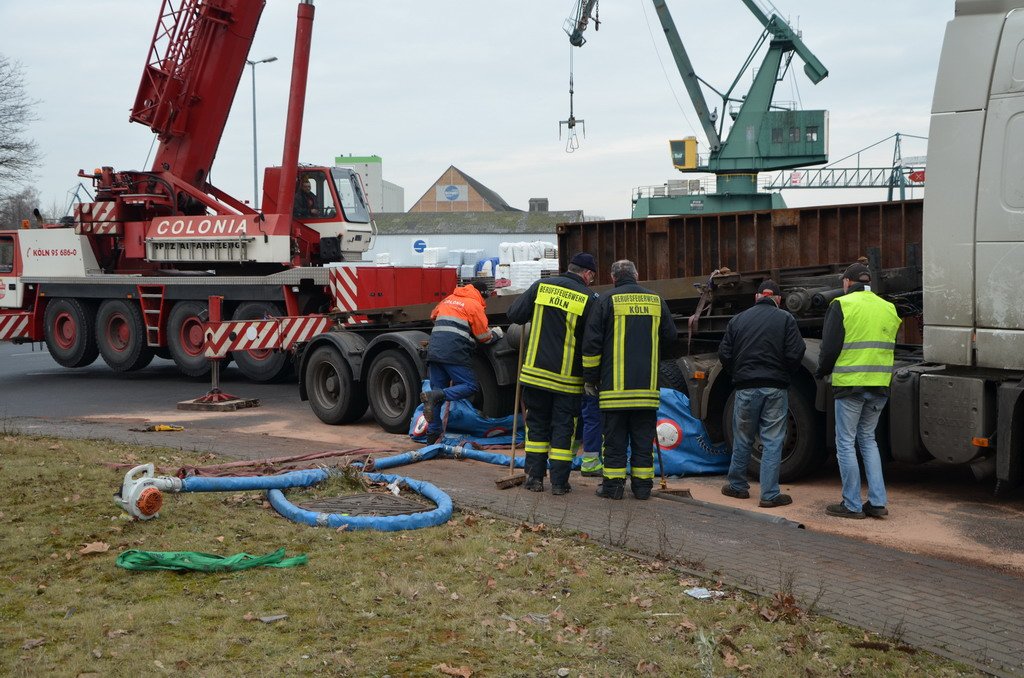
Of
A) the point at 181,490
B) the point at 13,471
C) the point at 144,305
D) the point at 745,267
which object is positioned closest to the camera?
the point at 181,490

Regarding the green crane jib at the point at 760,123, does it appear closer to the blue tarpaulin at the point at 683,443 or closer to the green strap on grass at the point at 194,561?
the blue tarpaulin at the point at 683,443

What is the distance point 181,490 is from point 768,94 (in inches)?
1603

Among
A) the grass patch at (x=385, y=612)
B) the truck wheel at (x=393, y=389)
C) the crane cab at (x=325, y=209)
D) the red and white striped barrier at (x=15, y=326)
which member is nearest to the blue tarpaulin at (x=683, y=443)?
the grass patch at (x=385, y=612)

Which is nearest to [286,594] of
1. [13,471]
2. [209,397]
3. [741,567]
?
[741,567]

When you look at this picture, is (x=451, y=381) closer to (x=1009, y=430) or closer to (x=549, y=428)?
(x=549, y=428)

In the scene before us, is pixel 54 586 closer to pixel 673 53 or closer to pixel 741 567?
pixel 741 567

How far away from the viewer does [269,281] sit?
1673 centimetres

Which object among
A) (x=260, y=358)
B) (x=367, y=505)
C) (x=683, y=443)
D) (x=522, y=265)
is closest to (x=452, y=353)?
(x=683, y=443)

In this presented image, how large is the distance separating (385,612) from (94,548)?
6.33 feet

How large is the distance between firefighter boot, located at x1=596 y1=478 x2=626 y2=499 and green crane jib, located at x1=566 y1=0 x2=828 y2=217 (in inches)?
1452

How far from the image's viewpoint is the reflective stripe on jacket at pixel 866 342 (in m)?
7.46

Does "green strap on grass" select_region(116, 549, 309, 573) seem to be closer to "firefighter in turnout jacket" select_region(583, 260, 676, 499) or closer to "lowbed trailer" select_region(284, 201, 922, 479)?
"firefighter in turnout jacket" select_region(583, 260, 676, 499)

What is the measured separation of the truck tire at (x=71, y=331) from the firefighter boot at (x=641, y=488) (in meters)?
13.9

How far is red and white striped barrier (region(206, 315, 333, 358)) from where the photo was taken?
1415 centimetres
